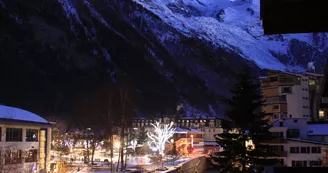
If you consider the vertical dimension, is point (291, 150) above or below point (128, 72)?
below

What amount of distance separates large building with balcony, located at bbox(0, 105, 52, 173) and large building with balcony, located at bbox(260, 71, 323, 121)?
1318 inches

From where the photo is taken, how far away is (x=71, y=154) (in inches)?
2699

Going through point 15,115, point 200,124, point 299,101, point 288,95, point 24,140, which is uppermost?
point 288,95

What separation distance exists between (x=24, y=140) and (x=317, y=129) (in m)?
30.7

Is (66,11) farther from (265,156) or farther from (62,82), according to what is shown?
(265,156)

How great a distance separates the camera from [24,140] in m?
40.5

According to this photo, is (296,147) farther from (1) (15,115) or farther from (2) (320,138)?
(1) (15,115)

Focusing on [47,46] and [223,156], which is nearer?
[223,156]

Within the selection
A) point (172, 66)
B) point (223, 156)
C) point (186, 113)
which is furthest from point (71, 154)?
point (172, 66)

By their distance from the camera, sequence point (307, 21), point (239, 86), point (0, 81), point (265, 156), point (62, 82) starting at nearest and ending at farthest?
point (307, 21) < point (265, 156) < point (239, 86) < point (0, 81) < point (62, 82)

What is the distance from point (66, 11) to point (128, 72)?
46.2 metres

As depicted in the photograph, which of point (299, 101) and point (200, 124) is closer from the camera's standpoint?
point (299, 101)

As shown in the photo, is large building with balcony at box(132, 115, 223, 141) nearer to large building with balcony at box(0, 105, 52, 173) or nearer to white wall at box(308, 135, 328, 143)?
white wall at box(308, 135, 328, 143)

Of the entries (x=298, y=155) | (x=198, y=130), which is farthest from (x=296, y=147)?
(x=198, y=130)
